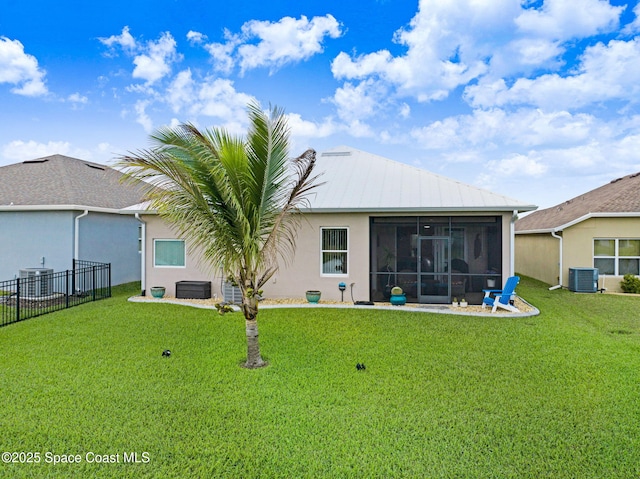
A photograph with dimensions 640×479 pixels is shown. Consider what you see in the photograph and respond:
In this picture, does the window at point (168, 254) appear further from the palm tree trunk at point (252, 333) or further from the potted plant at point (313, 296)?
the palm tree trunk at point (252, 333)

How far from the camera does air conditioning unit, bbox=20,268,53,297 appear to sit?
40.0 feet

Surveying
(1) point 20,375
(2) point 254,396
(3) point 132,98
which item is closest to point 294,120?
(2) point 254,396

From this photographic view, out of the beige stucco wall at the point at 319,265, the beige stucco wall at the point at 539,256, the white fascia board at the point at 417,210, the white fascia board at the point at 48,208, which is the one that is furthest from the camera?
the beige stucco wall at the point at 539,256

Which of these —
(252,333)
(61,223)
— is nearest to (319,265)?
(252,333)

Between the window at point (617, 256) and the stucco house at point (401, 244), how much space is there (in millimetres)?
7142

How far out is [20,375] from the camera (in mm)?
5605

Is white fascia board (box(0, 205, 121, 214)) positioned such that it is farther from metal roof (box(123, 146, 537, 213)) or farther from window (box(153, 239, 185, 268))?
metal roof (box(123, 146, 537, 213))

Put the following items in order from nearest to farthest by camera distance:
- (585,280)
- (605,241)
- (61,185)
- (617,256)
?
(585,280) → (617,256) → (605,241) → (61,185)

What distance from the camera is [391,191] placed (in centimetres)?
1192

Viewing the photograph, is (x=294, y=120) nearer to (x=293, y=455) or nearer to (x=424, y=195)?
(x=293, y=455)

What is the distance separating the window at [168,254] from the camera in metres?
12.7

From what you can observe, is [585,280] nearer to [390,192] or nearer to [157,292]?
[390,192]

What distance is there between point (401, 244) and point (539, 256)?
37.1 ft

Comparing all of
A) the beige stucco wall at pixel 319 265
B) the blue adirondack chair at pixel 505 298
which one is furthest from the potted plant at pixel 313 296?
the blue adirondack chair at pixel 505 298
